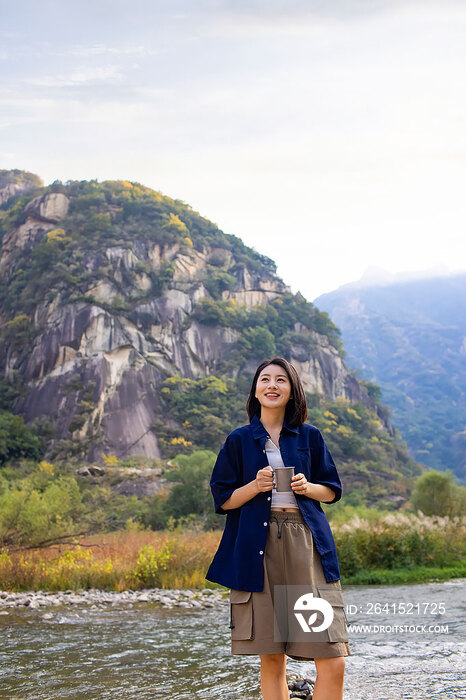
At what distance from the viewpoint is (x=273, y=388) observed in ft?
12.7

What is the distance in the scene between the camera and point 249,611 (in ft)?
11.1

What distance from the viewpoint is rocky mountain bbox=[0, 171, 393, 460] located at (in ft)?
185

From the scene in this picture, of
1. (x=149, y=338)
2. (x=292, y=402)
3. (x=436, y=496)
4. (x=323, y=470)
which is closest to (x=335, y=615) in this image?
(x=323, y=470)

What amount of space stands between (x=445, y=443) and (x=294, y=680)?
324ft

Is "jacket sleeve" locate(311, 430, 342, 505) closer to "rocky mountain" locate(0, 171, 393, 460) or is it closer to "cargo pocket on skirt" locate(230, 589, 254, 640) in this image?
"cargo pocket on skirt" locate(230, 589, 254, 640)

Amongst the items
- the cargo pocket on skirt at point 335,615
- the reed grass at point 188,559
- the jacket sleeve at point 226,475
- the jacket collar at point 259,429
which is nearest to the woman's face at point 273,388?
the jacket collar at point 259,429

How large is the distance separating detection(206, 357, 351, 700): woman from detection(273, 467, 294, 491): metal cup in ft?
0.13

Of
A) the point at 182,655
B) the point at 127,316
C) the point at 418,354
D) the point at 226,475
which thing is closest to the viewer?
the point at 226,475

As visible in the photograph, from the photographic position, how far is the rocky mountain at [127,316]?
56344mm

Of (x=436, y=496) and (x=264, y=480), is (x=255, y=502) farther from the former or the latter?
(x=436, y=496)

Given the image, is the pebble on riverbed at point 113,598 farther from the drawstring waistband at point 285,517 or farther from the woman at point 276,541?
the drawstring waistband at point 285,517

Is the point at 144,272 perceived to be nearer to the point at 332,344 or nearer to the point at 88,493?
the point at 332,344

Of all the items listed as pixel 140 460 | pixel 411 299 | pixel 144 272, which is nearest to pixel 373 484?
pixel 140 460

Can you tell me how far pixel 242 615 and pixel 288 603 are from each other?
0.78 ft
